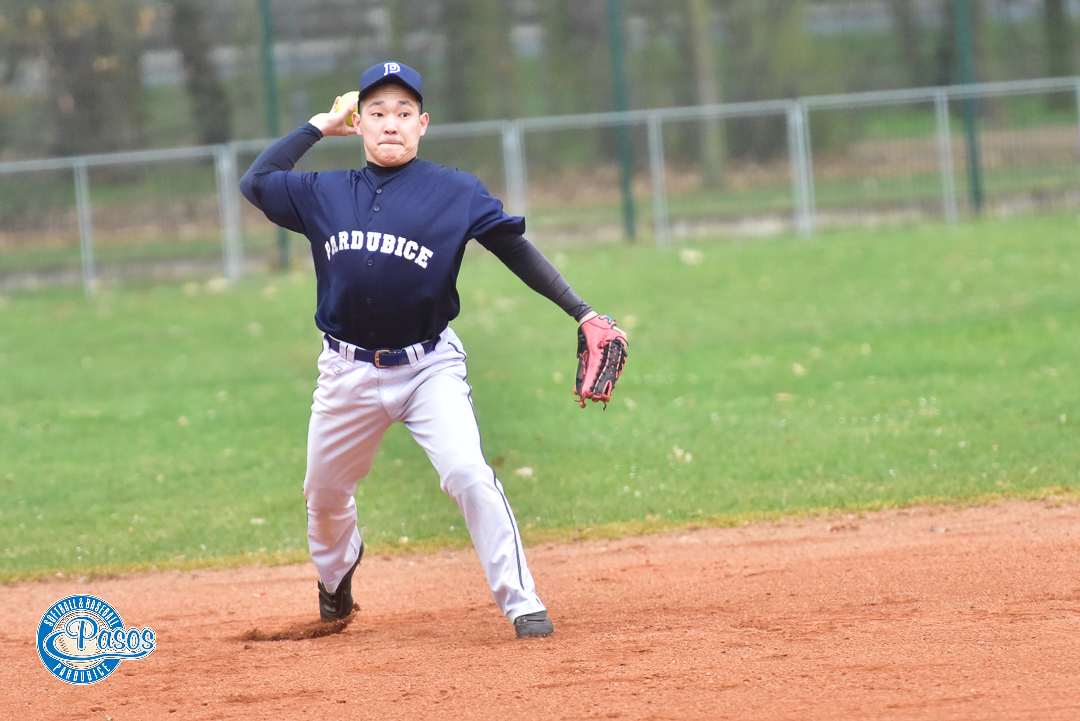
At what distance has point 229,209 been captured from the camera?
17422 millimetres

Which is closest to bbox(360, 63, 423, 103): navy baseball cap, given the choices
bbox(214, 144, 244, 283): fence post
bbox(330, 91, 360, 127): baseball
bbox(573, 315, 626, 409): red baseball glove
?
bbox(330, 91, 360, 127): baseball

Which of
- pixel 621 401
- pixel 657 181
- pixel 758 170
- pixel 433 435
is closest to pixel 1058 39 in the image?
pixel 758 170

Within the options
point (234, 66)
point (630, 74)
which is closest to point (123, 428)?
point (234, 66)

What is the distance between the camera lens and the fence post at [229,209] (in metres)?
17.3

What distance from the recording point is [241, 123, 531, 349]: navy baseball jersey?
447 cm

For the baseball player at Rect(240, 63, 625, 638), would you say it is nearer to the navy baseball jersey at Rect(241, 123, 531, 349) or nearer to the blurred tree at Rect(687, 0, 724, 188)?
the navy baseball jersey at Rect(241, 123, 531, 349)

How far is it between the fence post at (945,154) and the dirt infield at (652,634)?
12613 mm

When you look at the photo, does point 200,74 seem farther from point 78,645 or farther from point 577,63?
point 78,645

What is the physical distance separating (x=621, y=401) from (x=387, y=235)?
5.79m

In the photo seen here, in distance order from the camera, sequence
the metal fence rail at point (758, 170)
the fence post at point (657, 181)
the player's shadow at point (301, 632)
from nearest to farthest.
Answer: the player's shadow at point (301, 632) → the metal fence rail at point (758, 170) → the fence post at point (657, 181)

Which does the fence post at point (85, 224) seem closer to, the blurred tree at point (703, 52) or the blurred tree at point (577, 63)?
the blurred tree at point (577, 63)

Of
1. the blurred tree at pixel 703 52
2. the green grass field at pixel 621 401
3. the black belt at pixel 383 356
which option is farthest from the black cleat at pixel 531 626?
the blurred tree at pixel 703 52

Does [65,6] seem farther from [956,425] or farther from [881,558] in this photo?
[881,558]

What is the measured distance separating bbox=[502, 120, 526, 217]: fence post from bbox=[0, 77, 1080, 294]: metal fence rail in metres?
0.02
